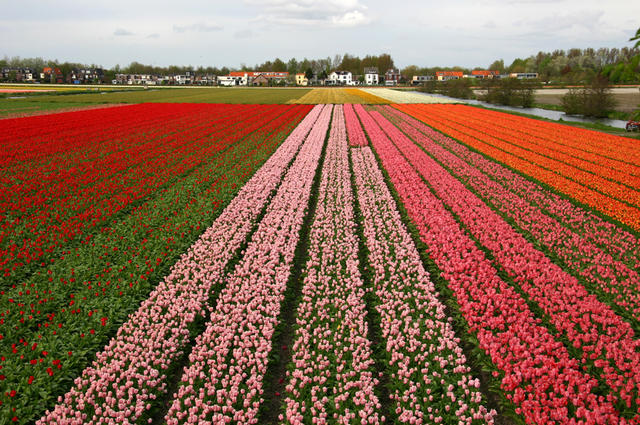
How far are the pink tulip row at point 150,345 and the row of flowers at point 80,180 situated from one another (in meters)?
4.09

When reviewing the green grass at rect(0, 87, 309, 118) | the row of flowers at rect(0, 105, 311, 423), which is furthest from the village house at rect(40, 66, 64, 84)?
the row of flowers at rect(0, 105, 311, 423)

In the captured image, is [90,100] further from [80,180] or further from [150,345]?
[150,345]

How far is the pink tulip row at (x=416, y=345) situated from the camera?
20.1ft

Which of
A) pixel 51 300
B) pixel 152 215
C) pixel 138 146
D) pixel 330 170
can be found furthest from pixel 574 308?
pixel 138 146

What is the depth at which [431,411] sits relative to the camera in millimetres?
6086

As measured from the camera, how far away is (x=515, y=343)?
7.12 m

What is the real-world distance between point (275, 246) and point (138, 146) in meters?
19.6

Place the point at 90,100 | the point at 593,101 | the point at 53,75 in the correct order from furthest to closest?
1. the point at 53,75
2. the point at 90,100
3. the point at 593,101

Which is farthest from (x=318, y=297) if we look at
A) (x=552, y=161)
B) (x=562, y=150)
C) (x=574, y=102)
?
(x=574, y=102)

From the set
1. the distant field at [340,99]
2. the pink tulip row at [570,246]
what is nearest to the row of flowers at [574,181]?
the pink tulip row at [570,246]

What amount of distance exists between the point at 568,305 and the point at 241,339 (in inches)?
267

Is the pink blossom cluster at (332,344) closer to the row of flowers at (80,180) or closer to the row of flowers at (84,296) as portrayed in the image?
the row of flowers at (84,296)

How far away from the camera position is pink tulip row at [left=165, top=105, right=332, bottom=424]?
6199 millimetres

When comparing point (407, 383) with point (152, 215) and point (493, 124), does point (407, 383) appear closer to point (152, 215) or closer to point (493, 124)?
point (152, 215)
